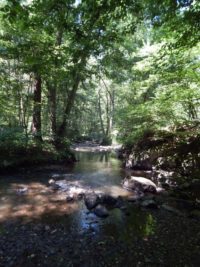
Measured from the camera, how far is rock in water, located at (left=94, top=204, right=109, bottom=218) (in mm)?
6157

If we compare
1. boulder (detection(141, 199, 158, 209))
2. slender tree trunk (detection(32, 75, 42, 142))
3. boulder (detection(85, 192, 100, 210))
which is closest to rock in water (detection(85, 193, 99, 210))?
boulder (detection(85, 192, 100, 210))

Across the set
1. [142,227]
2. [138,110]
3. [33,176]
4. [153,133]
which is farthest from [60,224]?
[153,133]

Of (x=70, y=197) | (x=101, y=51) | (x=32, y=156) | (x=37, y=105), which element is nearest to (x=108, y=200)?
(x=70, y=197)

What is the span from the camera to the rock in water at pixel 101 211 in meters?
6.16

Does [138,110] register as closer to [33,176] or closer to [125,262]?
[33,176]

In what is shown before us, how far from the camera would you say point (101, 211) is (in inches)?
247

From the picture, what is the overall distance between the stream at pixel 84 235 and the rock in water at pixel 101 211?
0.41 ft

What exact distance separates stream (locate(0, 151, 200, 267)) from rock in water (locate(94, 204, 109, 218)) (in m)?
0.12

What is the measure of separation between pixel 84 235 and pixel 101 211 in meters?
1.26

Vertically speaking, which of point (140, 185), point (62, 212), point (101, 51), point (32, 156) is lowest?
point (62, 212)

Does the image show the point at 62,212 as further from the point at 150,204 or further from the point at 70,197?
the point at 150,204

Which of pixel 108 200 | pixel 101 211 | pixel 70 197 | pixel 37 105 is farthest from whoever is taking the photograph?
pixel 37 105

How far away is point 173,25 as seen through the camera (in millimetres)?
5078

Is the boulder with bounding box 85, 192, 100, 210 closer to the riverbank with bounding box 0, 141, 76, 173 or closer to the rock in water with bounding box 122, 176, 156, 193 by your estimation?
the rock in water with bounding box 122, 176, 156, 193
